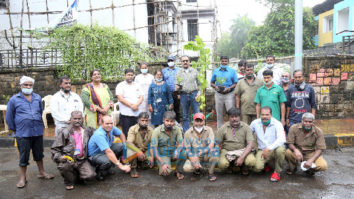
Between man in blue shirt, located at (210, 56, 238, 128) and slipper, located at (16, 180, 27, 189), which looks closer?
slipper, located at (16, 180, 27, 189)

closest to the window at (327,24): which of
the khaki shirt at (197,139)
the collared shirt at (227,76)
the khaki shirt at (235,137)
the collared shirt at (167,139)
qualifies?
the collared shirt at (227,76)

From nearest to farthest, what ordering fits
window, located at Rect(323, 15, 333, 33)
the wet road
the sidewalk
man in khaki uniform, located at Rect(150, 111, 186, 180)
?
the wet road
man in khaki uniform, located at Rect(150, 111, 186, 180)
the sidewalk
window, located at Rect(323, 15, 333, 33)

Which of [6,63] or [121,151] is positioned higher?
[6,63]

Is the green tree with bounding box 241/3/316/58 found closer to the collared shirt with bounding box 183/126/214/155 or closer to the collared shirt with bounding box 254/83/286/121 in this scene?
the collared shirt with bounding box 254/83/286/121

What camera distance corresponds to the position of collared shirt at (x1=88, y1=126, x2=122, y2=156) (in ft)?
13.6

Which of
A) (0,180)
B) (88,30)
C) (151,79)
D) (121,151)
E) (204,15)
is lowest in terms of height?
(0,180)

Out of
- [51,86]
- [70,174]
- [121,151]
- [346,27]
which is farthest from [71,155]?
[346,27]

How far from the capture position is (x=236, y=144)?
446cm

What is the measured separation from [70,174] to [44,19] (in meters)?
10.4

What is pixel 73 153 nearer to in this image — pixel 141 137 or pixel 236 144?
pixel 141 137

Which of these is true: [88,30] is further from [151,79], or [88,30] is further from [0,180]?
[0,180]

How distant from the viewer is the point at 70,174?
13.1 feet

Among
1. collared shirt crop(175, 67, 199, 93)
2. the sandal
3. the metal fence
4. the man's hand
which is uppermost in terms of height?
the metal fence

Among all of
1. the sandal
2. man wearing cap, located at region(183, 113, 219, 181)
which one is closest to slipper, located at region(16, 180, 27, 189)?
man wearing cap, located at region(183, 113, 219, 181)
